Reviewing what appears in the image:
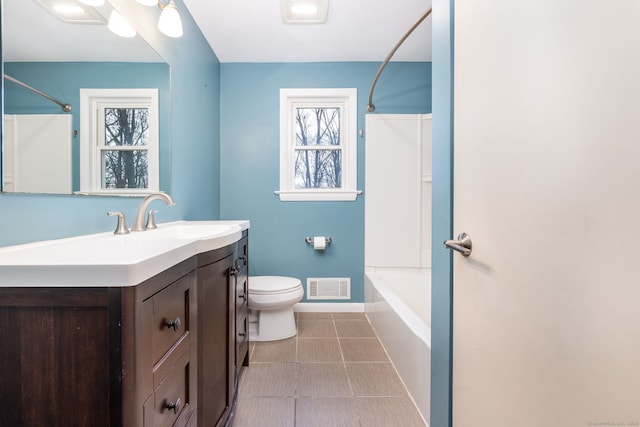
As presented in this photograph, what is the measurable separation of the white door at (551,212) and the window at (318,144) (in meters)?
1.91

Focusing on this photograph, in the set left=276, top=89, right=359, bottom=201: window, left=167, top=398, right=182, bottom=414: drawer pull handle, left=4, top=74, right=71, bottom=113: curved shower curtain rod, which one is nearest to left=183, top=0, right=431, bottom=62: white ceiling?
left=276, top=89, right=359, bottom=201: window

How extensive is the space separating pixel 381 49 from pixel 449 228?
2.19m

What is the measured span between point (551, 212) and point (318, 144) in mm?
2419

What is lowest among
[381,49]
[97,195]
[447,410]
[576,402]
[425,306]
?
[425,306]

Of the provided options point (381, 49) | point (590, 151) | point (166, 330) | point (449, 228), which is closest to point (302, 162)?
point (381, 49)

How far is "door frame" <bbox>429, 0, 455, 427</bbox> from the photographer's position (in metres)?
0.98

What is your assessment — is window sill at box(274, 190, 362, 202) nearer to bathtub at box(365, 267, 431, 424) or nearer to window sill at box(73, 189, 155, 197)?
bathtub at box(365, 267, 431, 424)

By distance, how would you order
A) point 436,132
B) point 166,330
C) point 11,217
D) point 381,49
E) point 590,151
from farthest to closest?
point 381,49 → point 436,132 → point 11,217 → point 166,330 → point 590,151

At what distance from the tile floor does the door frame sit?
42cm

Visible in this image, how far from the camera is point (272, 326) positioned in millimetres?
2225

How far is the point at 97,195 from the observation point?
1240 millimetres

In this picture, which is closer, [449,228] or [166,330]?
[166,330]

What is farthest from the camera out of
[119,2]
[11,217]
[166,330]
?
[119,2]

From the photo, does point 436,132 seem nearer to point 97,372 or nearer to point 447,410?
point 447,410
